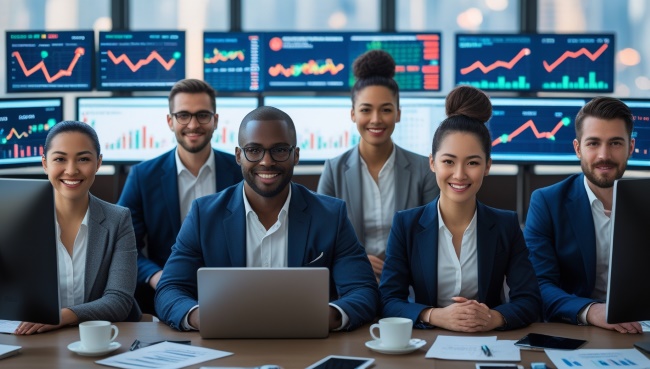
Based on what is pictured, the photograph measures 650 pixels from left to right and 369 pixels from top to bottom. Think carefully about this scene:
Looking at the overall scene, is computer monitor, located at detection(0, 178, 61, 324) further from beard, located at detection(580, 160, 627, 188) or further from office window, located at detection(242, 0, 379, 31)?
office window, located at detection(242, 0, 379, 31)

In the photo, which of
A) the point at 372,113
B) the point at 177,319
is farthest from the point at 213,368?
the point at 372,113

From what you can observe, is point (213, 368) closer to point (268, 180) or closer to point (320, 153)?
point (268, 180)

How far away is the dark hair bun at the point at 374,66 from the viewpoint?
4.44 m

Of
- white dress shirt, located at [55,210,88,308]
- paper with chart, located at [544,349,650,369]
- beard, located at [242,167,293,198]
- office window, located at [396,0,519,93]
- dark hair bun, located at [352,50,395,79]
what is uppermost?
office window, located at [396,0,519,93]

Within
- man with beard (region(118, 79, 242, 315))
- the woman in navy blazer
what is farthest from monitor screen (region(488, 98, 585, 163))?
the woman in navy blazer

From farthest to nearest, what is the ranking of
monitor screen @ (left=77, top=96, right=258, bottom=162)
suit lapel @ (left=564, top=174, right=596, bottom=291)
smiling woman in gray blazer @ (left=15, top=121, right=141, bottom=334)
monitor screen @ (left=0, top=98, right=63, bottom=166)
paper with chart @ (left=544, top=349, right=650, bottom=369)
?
monitor screen @ (left=77, top=96, right=258, bottom=162)
monitor screen @ (left=0, top=98, right=63, bottom=166)
suit lapel @ (left=564, top=174, right=596, bottom=291)
smiling woman in gray blazer @ (left=15, top=121, right=141, bottom=334)
paper with chart @ (left=544, top=349, right=650, bottom=369)

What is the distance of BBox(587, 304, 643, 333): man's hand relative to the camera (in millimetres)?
2449

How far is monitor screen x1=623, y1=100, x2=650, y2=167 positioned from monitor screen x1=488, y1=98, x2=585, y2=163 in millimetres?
339

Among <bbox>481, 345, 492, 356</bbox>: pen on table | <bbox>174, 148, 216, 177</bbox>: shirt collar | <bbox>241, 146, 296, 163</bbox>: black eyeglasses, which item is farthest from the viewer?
<bbox>174, 148, 216, 177</bbox>: shirt collar

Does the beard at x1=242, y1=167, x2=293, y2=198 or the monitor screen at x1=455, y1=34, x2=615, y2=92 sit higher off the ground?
the monitor screen at x1=455, y1=34, x2=615, y2=92

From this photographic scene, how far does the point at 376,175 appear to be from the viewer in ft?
13.5

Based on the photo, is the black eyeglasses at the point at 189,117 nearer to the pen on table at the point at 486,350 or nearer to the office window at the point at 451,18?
the office window at the point at 451,18

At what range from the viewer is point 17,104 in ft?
15.9

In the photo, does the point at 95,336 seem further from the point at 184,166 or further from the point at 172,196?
Result: the point at 184,166
